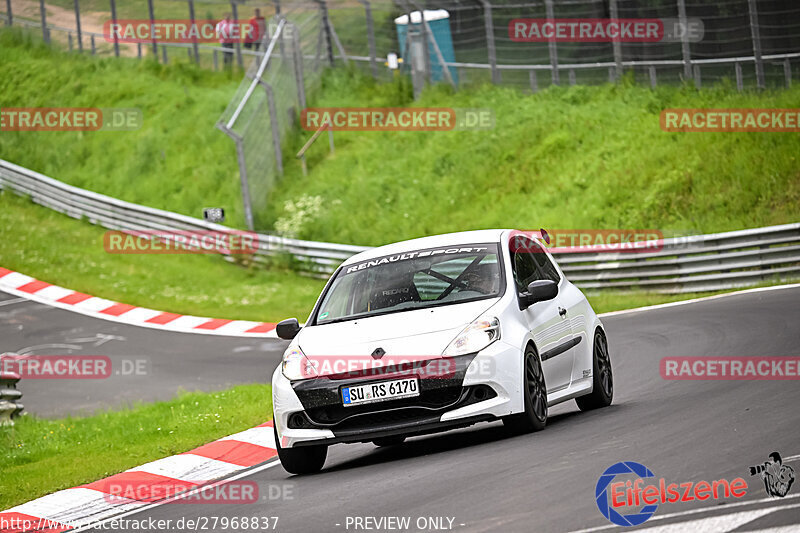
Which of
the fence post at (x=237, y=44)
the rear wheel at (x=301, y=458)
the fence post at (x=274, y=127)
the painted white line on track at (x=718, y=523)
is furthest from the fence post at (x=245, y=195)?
the painted white line on track at (x=718, y=523)

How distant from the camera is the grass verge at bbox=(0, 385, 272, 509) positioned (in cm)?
1095

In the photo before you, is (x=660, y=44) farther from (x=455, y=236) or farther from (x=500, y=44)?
(x=455, y=236)

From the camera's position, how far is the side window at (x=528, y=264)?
404 inches

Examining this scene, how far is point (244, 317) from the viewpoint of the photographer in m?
24.5

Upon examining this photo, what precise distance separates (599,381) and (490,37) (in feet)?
68.3

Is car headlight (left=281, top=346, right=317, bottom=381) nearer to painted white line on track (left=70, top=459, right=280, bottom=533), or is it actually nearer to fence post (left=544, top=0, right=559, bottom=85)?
painted white line on track (left=70, top=459, right=280, bottom=533)

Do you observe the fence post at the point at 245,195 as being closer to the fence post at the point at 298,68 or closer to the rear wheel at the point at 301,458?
the fence post at the point at 298,68

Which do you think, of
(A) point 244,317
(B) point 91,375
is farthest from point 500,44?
(B) point 91,375

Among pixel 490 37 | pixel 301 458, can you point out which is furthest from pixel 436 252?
pixel 490 37

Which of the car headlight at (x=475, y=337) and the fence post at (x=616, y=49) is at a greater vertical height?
the fence post at (x=616, y=49)

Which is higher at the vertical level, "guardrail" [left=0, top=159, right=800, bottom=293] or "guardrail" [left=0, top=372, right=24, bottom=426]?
"guardrail" [left=0, top=372, right=24, bottom=426]

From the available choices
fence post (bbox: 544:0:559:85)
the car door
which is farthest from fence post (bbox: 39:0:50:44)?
the car door

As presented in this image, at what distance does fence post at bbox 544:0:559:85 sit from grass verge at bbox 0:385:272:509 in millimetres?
15782

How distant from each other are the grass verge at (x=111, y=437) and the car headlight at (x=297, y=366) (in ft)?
7.33
